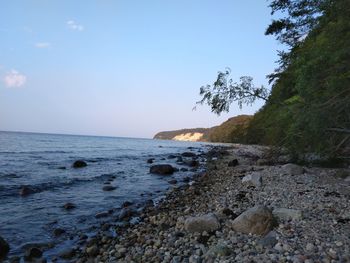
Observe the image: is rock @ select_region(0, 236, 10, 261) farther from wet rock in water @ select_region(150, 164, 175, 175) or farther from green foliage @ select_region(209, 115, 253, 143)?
green foliage @ select_region(209, 115, 253, 143)

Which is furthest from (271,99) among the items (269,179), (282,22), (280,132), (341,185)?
(341,185)

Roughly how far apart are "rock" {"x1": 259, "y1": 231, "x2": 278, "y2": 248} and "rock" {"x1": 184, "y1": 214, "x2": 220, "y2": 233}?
1.39 meters

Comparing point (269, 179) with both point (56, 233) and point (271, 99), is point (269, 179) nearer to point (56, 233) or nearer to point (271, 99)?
point (271, 99)

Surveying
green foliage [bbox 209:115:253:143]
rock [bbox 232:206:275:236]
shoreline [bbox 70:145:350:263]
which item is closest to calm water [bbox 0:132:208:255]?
shoreline [bbox 70:145:350:263]

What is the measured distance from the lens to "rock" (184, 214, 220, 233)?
758cm

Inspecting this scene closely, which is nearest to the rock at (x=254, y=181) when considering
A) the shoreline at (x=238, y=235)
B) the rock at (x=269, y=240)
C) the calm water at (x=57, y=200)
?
the shoreline at (x=238, y=235)

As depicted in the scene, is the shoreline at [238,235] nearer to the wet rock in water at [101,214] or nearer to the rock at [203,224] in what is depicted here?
the rock at [203,224]

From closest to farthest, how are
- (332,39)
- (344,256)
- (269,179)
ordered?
(344,256) < (332,39) < (269,179)

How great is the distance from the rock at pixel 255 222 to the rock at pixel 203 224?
0.47 m

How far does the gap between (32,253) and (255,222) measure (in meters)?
5.18

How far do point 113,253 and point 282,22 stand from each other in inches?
775

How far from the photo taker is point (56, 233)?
28.8 feet

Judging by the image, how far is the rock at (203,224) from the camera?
298 inches

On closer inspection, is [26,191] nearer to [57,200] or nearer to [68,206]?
[57,200]
